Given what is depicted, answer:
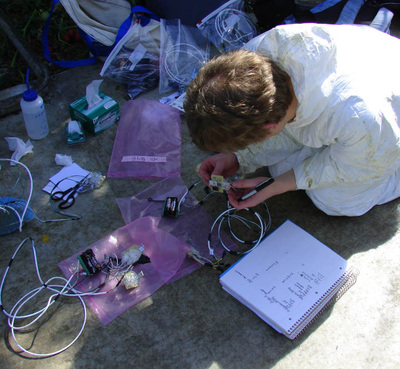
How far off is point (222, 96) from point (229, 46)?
68.4 inches

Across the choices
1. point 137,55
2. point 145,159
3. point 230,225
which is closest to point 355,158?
point 230,225

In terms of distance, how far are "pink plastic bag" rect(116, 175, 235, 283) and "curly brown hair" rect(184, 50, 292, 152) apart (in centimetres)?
68

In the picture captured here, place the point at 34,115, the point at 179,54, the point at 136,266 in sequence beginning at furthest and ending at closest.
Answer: the point at 179,54
the point at 34,115
the point at 136,266

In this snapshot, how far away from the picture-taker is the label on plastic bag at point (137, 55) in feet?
9.04

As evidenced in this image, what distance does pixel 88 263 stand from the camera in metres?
1.80

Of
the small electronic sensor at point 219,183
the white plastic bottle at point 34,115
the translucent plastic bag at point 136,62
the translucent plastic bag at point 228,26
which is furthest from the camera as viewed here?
the translucent plastic bag at point 228,26

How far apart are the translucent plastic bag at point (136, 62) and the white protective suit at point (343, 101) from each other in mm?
1206

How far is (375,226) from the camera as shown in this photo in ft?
6.83

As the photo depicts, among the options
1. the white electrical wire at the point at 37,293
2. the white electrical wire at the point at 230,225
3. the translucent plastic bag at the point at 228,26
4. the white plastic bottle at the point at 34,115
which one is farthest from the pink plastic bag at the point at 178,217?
the translucent plastic bag at the point at 228,26

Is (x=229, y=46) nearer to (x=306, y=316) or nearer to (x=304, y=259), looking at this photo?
(x=304, y=259)

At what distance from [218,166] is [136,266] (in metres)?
0.63

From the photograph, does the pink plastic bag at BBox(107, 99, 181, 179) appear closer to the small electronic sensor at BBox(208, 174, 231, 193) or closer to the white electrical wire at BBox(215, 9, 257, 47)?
the small electronic sensor at BBox(208, 174, 231, 193)

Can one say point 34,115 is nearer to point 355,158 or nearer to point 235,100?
point 235,100

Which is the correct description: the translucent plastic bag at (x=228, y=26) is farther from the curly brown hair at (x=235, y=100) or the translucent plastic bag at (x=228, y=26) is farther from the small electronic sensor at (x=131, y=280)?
the small electronic sensor at (x=131, y=280)
